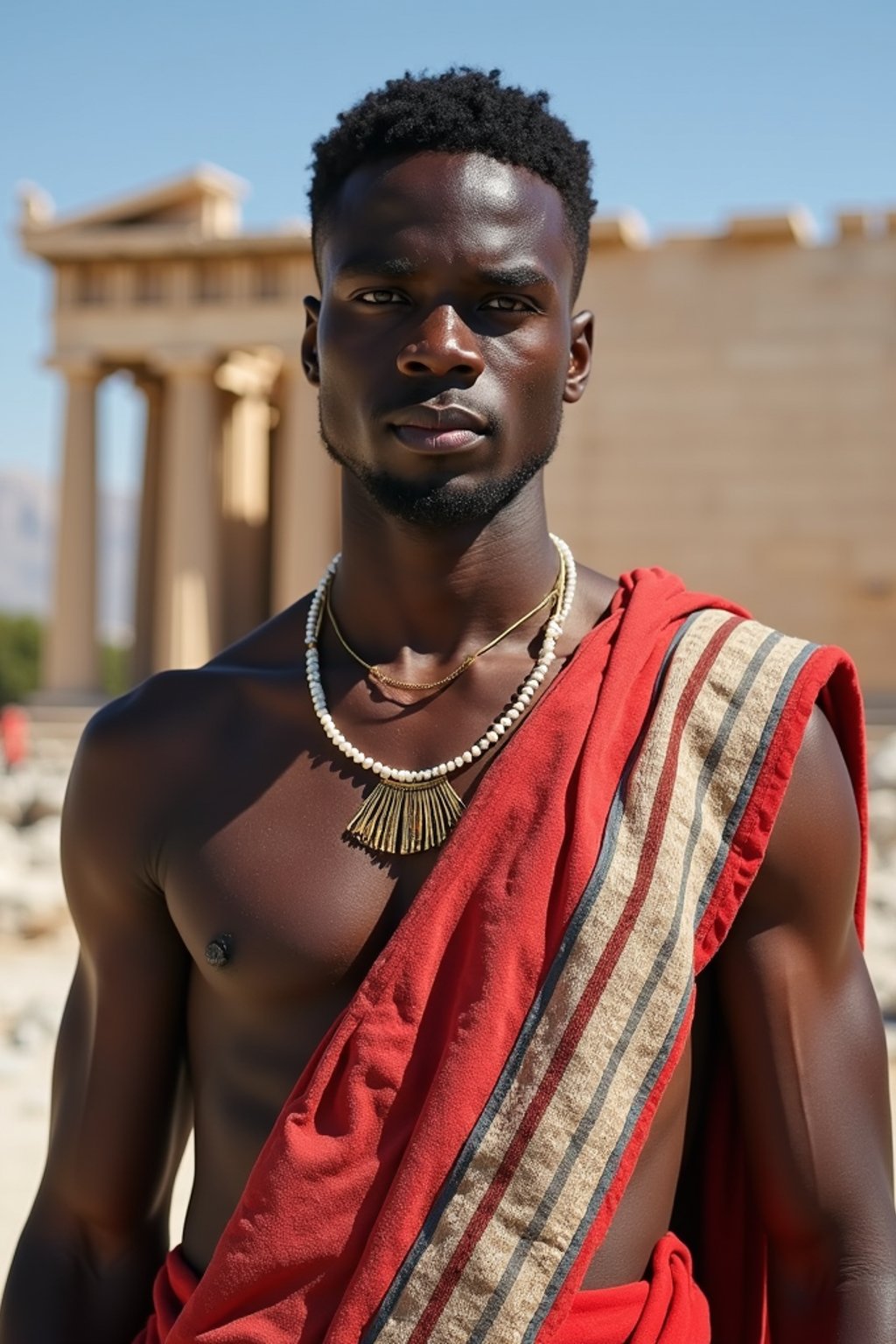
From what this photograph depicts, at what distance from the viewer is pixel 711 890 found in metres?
2.08

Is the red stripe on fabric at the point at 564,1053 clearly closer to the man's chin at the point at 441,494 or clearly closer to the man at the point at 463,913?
the man at the point at 463,913

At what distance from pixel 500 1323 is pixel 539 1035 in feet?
1.11

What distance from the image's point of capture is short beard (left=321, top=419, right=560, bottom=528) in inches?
89.0

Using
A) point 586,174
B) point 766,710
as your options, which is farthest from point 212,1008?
point 586,174

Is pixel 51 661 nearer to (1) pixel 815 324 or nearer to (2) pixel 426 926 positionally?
(1) pixel 815 324

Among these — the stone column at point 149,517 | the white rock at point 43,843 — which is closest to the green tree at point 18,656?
the stone column at point 149,517

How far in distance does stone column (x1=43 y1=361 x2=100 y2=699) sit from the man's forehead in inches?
1032

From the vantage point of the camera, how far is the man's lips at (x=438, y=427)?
2211 millimetres

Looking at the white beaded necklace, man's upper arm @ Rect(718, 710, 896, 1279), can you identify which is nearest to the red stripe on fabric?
man's upper arm @ Rect(718, 710, 896, 1279)

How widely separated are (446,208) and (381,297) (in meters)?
0.15

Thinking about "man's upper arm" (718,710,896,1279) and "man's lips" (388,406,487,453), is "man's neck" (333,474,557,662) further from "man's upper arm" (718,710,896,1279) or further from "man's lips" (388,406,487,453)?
"man's upper arm" (718,710,896,1279)

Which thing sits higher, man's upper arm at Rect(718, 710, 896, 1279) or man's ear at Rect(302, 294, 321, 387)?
man's ear at Rect(302, 294, 321, 387)

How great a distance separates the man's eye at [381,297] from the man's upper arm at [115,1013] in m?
0.70

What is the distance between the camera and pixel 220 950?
2238mm
